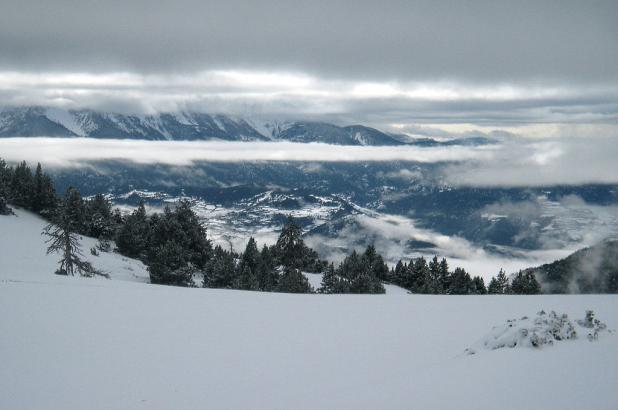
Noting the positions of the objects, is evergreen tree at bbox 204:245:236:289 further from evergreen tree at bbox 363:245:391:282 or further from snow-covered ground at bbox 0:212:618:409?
snow-covered ground at bbox 0:212:618:409

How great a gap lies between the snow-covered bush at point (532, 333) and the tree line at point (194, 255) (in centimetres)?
2482

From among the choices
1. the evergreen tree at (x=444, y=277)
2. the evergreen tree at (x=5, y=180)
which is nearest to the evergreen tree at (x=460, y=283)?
the evergreen tree at (x=444, y=277)

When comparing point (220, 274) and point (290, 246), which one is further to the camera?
point (290, 246)

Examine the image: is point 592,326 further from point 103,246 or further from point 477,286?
point 103,246

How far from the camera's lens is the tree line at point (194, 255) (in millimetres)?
32875

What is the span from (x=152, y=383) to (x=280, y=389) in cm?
242

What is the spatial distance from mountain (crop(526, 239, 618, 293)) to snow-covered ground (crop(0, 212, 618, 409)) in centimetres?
12786

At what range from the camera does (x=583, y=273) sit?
144 meters

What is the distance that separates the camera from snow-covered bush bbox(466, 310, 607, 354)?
343 inches

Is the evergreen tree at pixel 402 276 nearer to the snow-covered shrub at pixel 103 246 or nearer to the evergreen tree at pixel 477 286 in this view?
the evergreen tree at pixel 477 286

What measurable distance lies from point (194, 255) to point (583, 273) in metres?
142

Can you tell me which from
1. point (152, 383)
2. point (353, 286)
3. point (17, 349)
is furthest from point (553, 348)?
point (353, 286)

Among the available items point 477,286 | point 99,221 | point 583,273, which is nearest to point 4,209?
point 99,221

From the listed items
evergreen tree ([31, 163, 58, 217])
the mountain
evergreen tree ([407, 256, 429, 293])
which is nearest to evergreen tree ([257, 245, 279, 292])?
evergreen tree ([407, 256, 429, 293])
